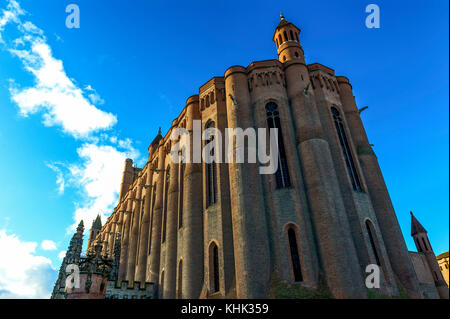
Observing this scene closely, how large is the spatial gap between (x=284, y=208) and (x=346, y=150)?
738 centimetres

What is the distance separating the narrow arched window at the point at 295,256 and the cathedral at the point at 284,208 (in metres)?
0.05

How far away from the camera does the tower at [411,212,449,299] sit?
2816 cm

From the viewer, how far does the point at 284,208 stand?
18.6 meters

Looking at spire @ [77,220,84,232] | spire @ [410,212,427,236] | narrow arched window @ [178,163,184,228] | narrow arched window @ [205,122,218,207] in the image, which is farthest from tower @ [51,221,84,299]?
spire @ [410,212,427,236]

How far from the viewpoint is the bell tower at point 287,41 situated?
2728 centimetres

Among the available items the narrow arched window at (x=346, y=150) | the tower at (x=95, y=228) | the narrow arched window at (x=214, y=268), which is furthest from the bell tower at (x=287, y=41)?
the tower at (x=95, y=228)

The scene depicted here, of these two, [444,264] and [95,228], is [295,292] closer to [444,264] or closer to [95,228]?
[444,264]

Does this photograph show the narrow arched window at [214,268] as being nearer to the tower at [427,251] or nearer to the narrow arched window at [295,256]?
the narrow arched window at [295,256]

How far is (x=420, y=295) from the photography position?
59.4 feet

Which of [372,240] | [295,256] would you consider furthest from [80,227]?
[372,240]

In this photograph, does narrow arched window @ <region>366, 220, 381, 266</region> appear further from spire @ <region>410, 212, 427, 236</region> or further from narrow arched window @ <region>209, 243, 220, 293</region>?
spire @ <region>410, 212, 427, 236</region>

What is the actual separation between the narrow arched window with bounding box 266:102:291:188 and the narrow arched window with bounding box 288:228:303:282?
3120mm
